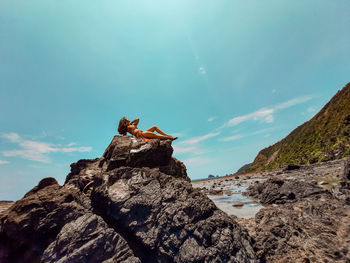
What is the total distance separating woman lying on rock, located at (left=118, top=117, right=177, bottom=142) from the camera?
10828 millimetres

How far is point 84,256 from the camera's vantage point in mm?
4988

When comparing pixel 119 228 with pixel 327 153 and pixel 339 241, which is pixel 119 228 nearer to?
pixel 339 241

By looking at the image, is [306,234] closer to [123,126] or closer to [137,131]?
[137,131]

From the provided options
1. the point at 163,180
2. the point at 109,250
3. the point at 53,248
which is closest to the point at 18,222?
the point at 53,248

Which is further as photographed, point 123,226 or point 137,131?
point 137,131

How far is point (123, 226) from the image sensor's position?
20.1ft

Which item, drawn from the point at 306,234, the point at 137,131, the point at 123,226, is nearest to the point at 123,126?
the point at 137,131

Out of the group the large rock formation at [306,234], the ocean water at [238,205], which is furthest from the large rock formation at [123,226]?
the ocean water at [238,205]

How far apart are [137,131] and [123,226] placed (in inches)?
260

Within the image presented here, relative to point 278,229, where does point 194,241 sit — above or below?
above

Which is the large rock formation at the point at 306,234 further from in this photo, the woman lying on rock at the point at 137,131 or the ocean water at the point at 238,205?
the woman lying on rock at the point at 137,131

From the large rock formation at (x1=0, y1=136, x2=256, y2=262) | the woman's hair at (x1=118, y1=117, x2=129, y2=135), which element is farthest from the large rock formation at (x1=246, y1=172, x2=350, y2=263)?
the woman's hair at (x1=118, y1=117, x2=129, y2=135)

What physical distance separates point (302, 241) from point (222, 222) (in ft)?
10.2

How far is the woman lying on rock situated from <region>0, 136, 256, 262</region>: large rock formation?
3774 millimetres
